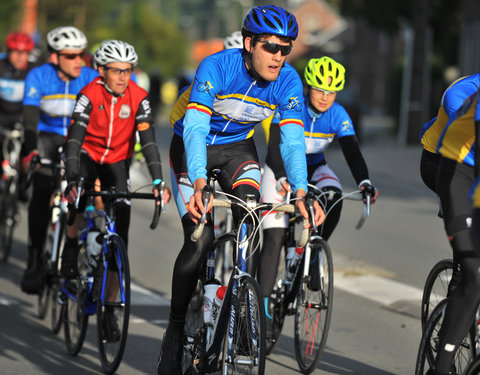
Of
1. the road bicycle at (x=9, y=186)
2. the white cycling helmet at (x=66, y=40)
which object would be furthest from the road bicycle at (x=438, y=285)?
the road bicycle at (x=9, y=186)

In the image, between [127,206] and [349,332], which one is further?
[349,332]

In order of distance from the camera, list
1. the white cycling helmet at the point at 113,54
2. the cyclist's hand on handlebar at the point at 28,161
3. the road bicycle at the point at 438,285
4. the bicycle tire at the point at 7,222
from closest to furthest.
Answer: the road bicycle at the point at 438,285
the white cycling helmet at the point at 113,54
the cyclist's hand on handlebar at the point at 28,161
the bicycle tire at the point at 7,222

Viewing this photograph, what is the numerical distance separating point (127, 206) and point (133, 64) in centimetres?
→ 100

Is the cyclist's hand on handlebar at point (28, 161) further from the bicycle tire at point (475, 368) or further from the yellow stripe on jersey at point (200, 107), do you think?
the bicycle tire at point (475, 368)

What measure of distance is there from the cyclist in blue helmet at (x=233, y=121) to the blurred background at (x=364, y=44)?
289 inches

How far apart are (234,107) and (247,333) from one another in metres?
1.31

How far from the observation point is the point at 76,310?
267 inches

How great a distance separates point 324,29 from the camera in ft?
349

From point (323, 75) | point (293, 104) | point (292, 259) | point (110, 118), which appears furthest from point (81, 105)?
point (293, 104)

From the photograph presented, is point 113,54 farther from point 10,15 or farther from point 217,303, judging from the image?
point 10,15

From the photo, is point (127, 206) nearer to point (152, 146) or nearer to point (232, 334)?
point (152, 146)

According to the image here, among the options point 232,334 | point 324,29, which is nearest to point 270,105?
point 232,334

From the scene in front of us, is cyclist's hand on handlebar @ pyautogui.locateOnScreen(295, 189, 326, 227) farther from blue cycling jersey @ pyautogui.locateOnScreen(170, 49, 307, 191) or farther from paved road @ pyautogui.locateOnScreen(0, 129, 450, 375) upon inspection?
paved road @ pyautogui.locateOnScreen(0, 129, 450, 375)

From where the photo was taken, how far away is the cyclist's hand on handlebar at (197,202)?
4.72m
